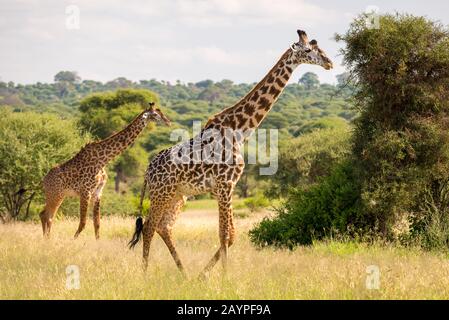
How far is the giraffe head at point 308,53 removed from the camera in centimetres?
1015

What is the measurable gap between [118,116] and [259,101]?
155ft

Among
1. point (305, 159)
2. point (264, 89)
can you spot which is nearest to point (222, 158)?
point (264, 89)

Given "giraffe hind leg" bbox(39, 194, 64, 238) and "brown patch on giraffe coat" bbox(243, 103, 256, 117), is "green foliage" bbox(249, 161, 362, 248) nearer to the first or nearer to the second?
"brown patch on giraffe coat" bbox(243, 103, 256, 117)

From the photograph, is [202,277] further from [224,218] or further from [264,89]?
[264,89]

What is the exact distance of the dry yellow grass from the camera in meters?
8.61

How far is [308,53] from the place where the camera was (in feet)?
33.6

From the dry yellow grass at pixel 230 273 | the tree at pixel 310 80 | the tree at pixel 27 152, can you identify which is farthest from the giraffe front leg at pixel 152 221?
the tree at pixel 310 80

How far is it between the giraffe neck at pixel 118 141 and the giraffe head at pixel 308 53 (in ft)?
18.5

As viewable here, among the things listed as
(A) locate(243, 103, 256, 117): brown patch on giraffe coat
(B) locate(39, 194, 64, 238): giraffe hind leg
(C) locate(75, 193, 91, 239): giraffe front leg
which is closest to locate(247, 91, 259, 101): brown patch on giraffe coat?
(A) locate(243, 103, 256, 117): brown patch on giraffe coat

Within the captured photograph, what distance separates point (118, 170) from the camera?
200 ft

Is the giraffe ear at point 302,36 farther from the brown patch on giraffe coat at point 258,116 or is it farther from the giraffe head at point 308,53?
the brown patch on giraffe coat at point 258,116
